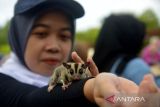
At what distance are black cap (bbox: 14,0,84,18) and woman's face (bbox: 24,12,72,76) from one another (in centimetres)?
4

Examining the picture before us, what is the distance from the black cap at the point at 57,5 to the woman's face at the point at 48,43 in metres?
0.04

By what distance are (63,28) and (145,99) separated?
3.64 ft

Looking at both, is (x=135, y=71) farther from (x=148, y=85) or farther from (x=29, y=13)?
(x=148, y=85)

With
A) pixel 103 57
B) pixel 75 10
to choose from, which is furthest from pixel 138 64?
pixel 75 10

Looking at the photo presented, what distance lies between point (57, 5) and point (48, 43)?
0.18 metres

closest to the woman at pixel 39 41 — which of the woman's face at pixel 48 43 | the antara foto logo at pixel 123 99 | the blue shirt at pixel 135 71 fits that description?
the woman's face at pixel 48 43

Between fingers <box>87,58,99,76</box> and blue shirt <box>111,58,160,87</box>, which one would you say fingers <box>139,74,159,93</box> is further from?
blue shirt <box>111,58,160,87</box>

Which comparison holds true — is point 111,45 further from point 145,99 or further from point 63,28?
point 145,99

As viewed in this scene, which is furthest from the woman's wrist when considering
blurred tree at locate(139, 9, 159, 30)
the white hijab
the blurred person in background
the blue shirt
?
blurred tree at locate(139, 9, 159, 30)

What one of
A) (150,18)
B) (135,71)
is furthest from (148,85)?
(150,18)

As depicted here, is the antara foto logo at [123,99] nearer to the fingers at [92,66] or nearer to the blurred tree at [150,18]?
the fingers at [92,66]

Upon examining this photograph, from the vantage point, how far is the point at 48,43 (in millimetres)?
2195

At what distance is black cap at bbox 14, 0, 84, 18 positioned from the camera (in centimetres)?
220

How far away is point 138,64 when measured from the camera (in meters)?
3.38
